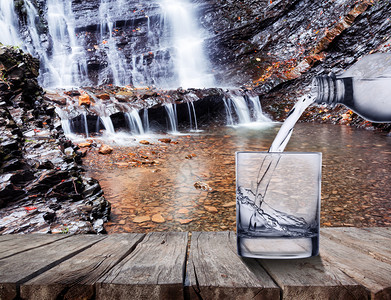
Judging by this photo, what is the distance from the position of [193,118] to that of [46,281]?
361 inches

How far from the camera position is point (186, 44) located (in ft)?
51.7

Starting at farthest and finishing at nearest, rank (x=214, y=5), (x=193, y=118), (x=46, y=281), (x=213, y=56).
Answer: (x=214, y=5) → (x=213, y=56) → (x=193, y=118) → (x=46, y=281)

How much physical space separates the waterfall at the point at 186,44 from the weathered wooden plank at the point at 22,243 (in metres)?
12.9

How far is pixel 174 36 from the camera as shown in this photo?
1647cm

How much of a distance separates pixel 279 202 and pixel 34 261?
2.06 ft

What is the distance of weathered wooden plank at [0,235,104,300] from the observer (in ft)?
1.70

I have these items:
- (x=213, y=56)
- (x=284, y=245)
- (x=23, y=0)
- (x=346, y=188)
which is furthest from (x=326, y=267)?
(x=23, y=0)

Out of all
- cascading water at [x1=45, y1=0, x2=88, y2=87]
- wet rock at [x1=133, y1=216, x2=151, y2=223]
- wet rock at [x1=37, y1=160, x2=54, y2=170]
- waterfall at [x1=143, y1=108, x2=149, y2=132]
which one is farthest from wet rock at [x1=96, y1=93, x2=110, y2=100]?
cascading water at [x1=45, y1=0, x2=88, y2=87]

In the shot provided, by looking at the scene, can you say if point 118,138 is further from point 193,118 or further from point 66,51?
point 66,51

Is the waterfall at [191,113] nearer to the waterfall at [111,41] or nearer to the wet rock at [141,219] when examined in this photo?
the waterfall at [111,41]

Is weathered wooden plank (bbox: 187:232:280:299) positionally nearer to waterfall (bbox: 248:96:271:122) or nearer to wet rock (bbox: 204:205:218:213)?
wet rock (bbox: 204:205:218:213)

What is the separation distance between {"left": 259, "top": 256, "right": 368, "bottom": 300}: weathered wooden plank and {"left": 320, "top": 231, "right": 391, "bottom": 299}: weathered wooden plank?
21 millimetres

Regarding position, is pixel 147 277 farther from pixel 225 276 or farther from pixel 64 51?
pixel 64 51

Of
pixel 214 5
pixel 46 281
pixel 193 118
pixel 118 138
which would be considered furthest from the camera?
pixel 214 5
